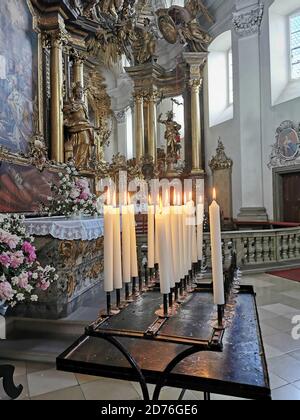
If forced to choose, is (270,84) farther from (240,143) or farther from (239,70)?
(240,143)

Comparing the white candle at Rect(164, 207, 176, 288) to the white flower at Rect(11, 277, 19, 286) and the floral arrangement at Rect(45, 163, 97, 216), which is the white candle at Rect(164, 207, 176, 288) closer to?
the white flower at Rect(11, 277, 19, 286)

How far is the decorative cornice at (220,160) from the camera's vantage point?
10.5 meters

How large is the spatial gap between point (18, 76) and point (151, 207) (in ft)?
14.8

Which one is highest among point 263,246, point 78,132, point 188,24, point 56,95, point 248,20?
point 188,24

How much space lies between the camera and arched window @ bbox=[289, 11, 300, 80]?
9.00 metres

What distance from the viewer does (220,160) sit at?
35.4 feet

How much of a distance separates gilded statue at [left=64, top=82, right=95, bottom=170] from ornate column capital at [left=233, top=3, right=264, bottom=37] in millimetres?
6206

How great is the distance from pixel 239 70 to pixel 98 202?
302 inches

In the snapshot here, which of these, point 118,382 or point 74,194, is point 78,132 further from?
point 118,382

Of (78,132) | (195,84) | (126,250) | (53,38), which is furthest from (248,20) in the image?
(126,250)

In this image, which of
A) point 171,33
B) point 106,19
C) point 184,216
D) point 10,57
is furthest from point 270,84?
point 184,216

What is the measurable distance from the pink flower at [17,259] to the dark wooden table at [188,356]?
0.81 m

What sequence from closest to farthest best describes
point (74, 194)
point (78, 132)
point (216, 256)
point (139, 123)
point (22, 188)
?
point (216, 256)
point (74, 194)
point (22, 188)
point (78, 132)
point (139, 123)

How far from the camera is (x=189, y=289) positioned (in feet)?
4.86
